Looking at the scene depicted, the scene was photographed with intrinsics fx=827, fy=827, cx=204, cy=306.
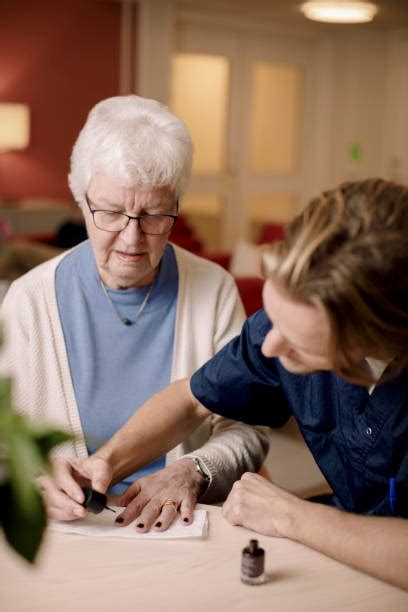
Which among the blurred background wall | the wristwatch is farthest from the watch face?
the blurred background wall

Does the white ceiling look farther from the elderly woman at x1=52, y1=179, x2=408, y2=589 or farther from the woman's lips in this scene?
the elderly woman at x1=52, y1=179, x2=408, y2=589

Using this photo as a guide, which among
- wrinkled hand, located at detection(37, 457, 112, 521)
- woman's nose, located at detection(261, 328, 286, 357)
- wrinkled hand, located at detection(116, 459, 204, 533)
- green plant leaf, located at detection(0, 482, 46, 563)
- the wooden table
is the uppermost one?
woman's nose, located at detection(261, 328, 286, 357)

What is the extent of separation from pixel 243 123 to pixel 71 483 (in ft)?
23.5

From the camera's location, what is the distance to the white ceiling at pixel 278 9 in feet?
23.9

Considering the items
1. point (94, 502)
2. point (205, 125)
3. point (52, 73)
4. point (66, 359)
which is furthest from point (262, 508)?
point (205, 125)

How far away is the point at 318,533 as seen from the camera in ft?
4.25

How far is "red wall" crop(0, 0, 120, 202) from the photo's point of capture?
Result: 6.75m

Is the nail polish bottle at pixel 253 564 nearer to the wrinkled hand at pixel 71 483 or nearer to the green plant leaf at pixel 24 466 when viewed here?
the wrinkled hand at pixel 71 483

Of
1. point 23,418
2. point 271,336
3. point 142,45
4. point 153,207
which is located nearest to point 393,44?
point 142,45

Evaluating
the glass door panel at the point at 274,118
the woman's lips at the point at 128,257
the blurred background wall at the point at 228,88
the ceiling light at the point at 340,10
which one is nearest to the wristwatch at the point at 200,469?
the woman's lips at the point at 128,257

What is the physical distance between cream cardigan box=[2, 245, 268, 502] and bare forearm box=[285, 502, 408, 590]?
40 cm

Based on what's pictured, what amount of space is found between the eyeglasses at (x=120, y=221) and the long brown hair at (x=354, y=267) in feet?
2.18

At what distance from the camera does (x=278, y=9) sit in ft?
25.0

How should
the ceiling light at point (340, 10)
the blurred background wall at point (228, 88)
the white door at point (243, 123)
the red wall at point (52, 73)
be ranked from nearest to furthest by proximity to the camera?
the ceiling light at point (340, 10) → the red wall at point (52, 73) → the blurred background wall at point (228, 88) → the white door at point (243, 123)
